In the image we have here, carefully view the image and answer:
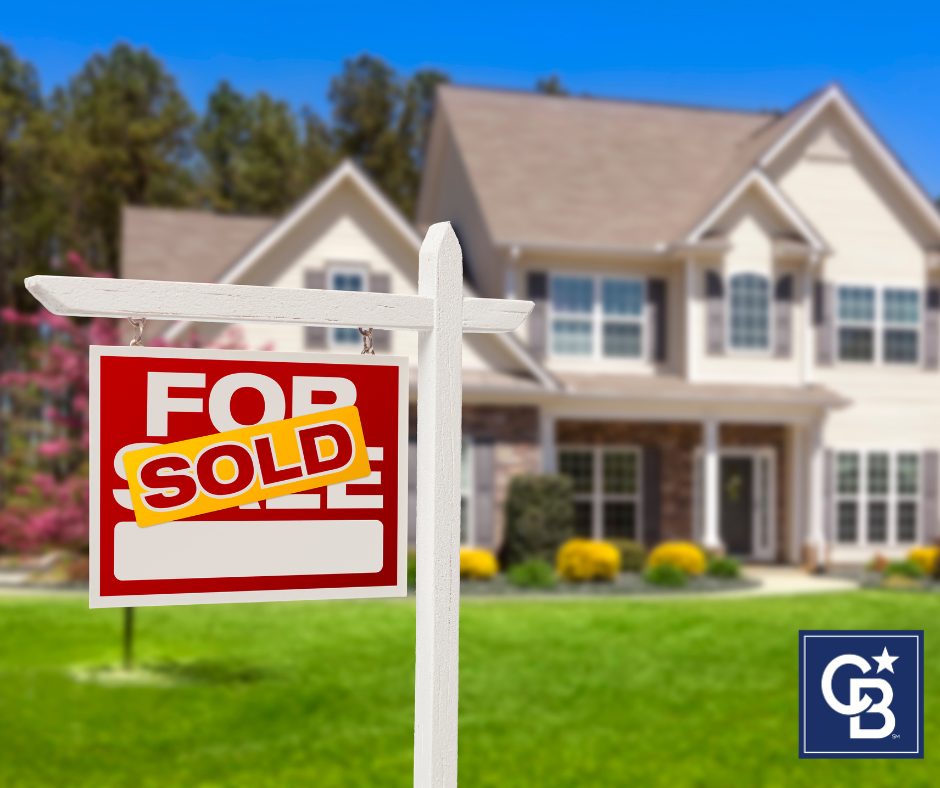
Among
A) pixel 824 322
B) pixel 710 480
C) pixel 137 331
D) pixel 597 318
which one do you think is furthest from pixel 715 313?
pixel 137 331

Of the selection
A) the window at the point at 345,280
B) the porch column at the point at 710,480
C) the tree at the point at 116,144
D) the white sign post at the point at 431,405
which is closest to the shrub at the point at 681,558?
the porch column at the point at 710,480

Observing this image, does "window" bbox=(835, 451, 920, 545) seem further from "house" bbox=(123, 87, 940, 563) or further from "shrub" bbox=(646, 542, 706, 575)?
"shrub" bbox=(646, 542, 706, 575)

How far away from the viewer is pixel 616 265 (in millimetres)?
22438

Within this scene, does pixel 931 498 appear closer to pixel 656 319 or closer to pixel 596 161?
pixel 656 319

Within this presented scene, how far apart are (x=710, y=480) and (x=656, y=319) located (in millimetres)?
3302

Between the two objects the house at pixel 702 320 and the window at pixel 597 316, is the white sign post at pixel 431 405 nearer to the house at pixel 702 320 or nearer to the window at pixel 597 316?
the house at pixel 702 320

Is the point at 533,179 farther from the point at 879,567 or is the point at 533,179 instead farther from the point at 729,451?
the point at 879,567

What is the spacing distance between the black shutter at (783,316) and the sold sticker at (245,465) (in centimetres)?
1991

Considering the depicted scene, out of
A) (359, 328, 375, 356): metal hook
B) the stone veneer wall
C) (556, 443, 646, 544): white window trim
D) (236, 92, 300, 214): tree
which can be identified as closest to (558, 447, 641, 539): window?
(556, 443, 646, 544): white window trim

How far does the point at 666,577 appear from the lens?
18750 mm

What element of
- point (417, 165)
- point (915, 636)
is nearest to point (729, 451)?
point (915, 636)

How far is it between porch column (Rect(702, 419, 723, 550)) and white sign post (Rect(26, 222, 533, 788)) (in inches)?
733

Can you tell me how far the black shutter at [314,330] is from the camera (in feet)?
65.7

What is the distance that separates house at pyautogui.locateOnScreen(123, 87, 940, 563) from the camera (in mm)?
20781
